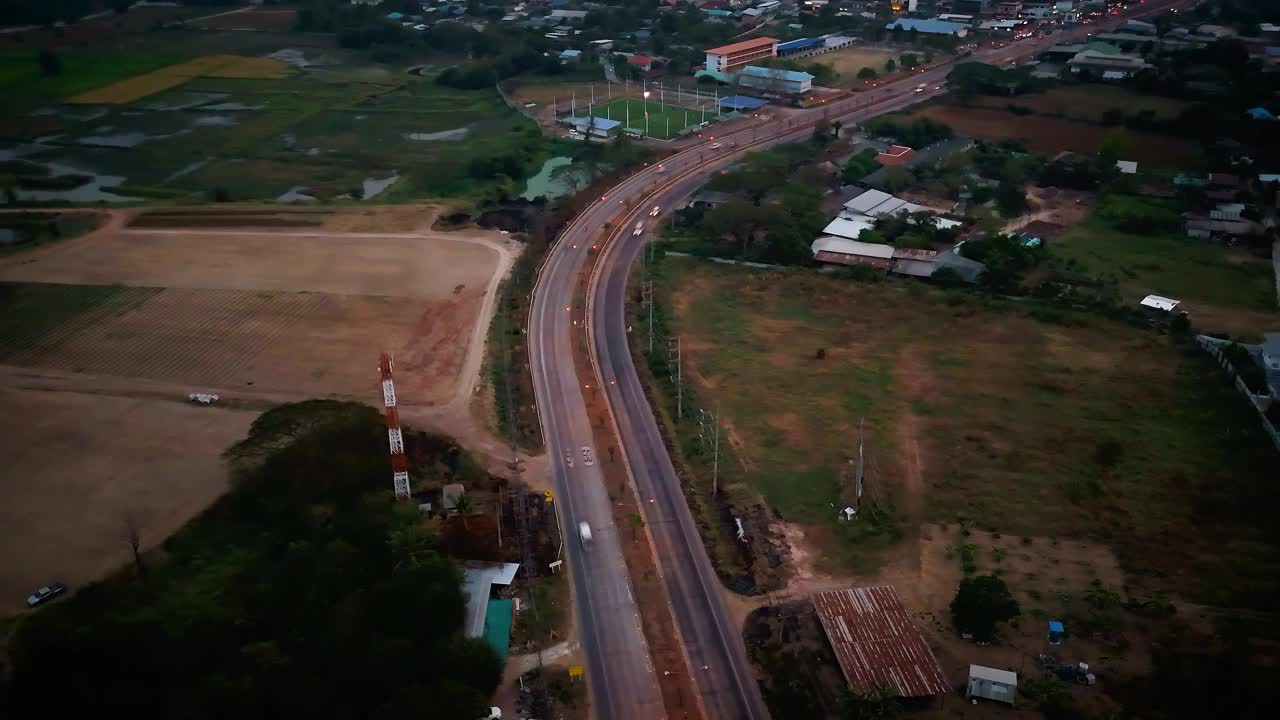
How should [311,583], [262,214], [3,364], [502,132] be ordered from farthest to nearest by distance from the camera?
[502,132], [262,214], [3,364], [311,583]

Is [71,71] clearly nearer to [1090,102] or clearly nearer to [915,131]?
[915,131]

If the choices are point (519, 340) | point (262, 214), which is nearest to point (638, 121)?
point (262, 214)

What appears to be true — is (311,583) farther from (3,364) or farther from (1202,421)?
(1202,421)

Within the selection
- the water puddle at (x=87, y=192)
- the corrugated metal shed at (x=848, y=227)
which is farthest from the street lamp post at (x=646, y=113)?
the water puddle at (x=87, y=192)

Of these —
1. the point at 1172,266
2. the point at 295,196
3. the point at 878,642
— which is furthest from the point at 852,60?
the point at 878,642

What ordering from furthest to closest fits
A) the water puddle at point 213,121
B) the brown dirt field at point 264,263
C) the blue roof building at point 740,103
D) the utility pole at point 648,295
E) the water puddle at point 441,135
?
the blue roof building at point 740,103 → the water puddle at point 213,121 → the water puddle at point 441,135 → the brown dirt field at point 264,263 → the utility pole at point 648,295

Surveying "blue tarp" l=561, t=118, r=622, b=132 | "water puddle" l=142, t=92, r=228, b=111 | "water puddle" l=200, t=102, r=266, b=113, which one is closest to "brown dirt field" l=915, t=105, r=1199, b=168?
"blue tarp" l=561, t=118, r=622, b=132

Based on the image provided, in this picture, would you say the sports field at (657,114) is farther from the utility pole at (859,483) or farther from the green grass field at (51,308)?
the utility pole at (859,483)
